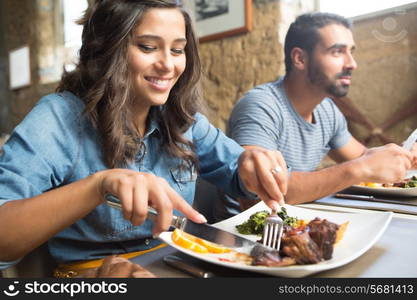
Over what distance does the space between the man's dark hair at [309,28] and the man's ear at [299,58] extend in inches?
0.9

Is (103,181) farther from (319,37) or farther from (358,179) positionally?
(319,37)

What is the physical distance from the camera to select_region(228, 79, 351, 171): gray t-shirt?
1.74m

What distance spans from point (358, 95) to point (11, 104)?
254 inches

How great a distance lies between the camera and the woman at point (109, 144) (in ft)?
2.45

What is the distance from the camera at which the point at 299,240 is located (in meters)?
0.65

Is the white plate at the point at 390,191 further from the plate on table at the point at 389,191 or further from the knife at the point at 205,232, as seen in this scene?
the knife at the point at 205,232

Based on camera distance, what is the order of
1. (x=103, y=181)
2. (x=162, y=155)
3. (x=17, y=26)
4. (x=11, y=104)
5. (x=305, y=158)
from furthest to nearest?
(x=11, y=104) → (x=17, y=26) → (x=305, y=158) → (x=162, y=155) → (x=103, y=181)

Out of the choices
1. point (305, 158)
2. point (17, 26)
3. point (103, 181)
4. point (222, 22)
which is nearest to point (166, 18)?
point (103, 181)

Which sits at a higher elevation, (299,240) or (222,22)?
(222,22)

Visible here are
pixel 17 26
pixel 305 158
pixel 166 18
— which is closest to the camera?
pixel 166 18

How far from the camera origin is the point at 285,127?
74.2 inches

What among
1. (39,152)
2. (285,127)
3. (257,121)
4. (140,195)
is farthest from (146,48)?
(285,127)

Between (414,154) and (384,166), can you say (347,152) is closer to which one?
(414,154)

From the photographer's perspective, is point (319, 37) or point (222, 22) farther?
point (222, 22)
